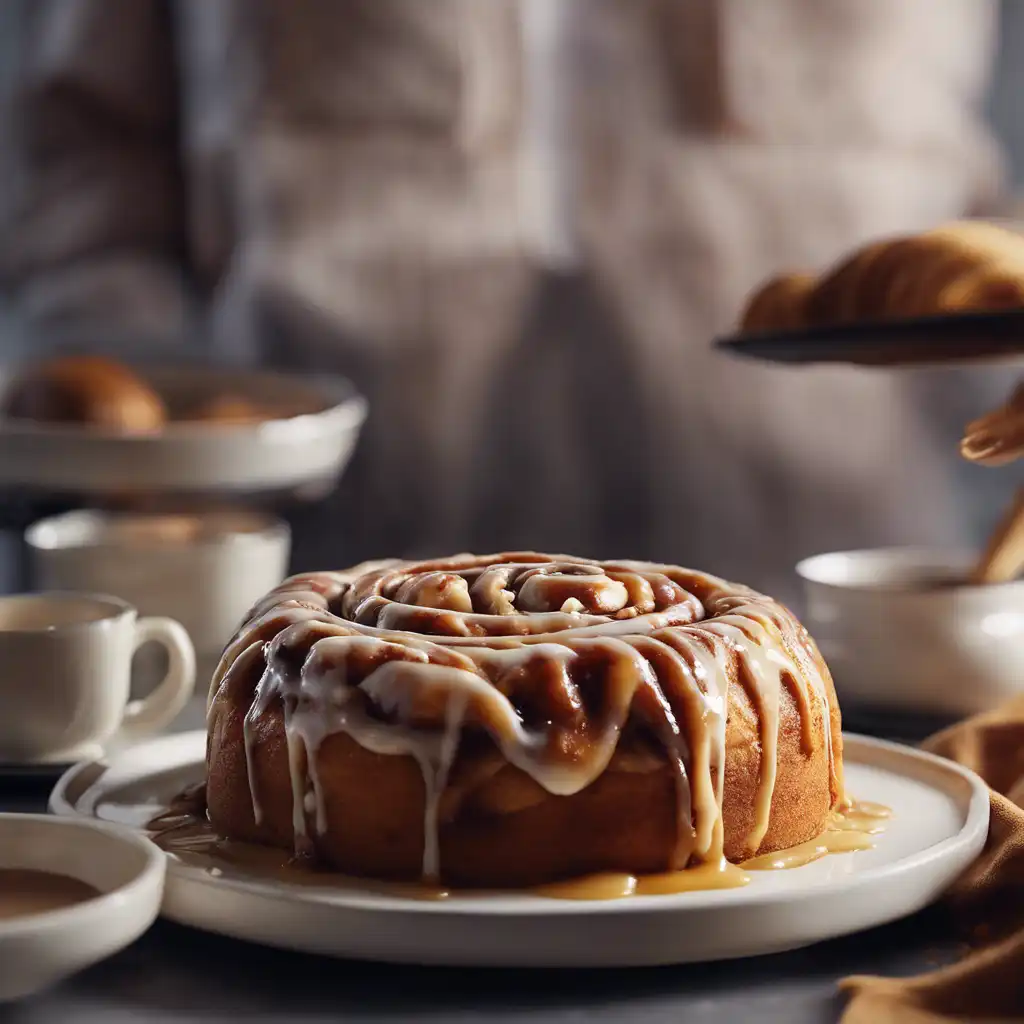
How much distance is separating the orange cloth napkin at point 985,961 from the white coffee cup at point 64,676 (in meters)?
0.49

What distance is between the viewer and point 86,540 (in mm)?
1237

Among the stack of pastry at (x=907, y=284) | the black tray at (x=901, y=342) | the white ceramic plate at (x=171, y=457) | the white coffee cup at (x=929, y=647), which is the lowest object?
the white coffee cup at (x=929, y=647)

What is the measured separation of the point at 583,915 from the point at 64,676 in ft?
1.42

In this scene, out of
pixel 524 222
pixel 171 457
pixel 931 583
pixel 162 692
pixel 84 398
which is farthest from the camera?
pixel 524 222

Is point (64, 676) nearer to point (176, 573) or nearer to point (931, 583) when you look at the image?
point (176, 573)

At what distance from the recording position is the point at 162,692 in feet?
3.23

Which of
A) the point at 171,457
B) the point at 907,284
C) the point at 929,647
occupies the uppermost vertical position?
the point at 907,284

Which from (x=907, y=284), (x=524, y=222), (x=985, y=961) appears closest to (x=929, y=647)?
(x=907, y=284)

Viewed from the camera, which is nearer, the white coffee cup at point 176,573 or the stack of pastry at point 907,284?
the stack of pastry at point 907,284

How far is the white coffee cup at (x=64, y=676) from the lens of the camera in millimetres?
886

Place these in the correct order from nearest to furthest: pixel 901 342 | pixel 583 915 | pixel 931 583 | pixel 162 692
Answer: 1. pixel 583 915
2. pixel 901 342
3. pixel 162 692
4. pixel 931 583

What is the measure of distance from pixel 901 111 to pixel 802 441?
Result: 418mm

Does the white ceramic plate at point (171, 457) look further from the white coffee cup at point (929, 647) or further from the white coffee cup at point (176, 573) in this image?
the white coffee cup at point (929, 647)

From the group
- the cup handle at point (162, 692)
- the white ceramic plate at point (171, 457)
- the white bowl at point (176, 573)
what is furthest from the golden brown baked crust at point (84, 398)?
the cup handle at point (162, 692)
